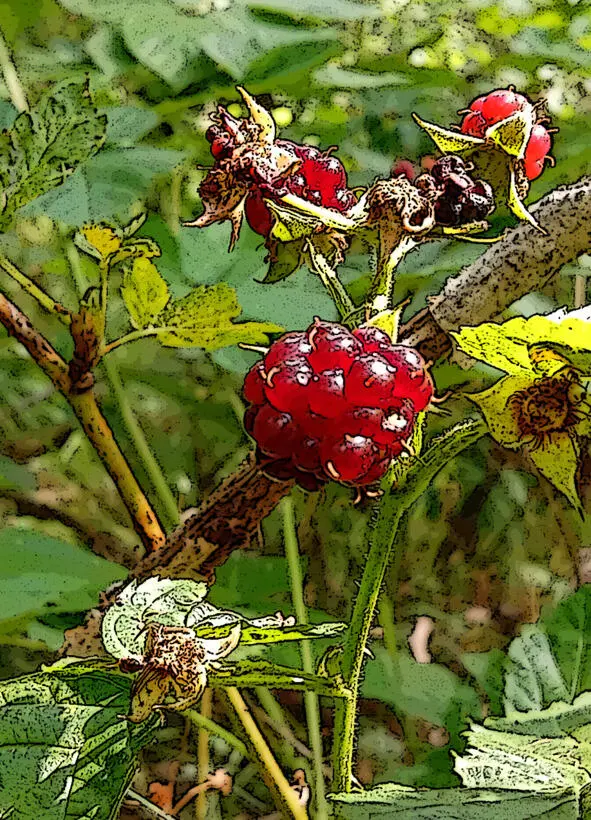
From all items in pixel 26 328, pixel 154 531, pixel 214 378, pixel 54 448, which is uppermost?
pixel 26 328

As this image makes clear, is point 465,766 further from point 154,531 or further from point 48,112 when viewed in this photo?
point 48,112

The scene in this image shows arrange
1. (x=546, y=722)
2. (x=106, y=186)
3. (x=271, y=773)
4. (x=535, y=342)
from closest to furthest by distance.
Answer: (x=535, y=342), (x=546, y=722), (x=271, y=773), (x=106, y=186)

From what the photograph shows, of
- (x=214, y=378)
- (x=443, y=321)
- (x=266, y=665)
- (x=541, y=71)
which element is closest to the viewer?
(x=266, y=665)

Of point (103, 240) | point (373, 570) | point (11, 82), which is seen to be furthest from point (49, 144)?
point (11, 82)

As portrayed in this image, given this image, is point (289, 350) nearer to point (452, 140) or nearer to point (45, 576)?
point (452, 140)

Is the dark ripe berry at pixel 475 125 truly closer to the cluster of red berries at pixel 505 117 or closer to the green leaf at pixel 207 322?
the cluster of red berries at pixel 505 117

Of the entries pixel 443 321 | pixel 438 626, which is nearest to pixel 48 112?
pixel 443 321

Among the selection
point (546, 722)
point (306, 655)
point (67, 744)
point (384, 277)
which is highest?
point (384, 277)
